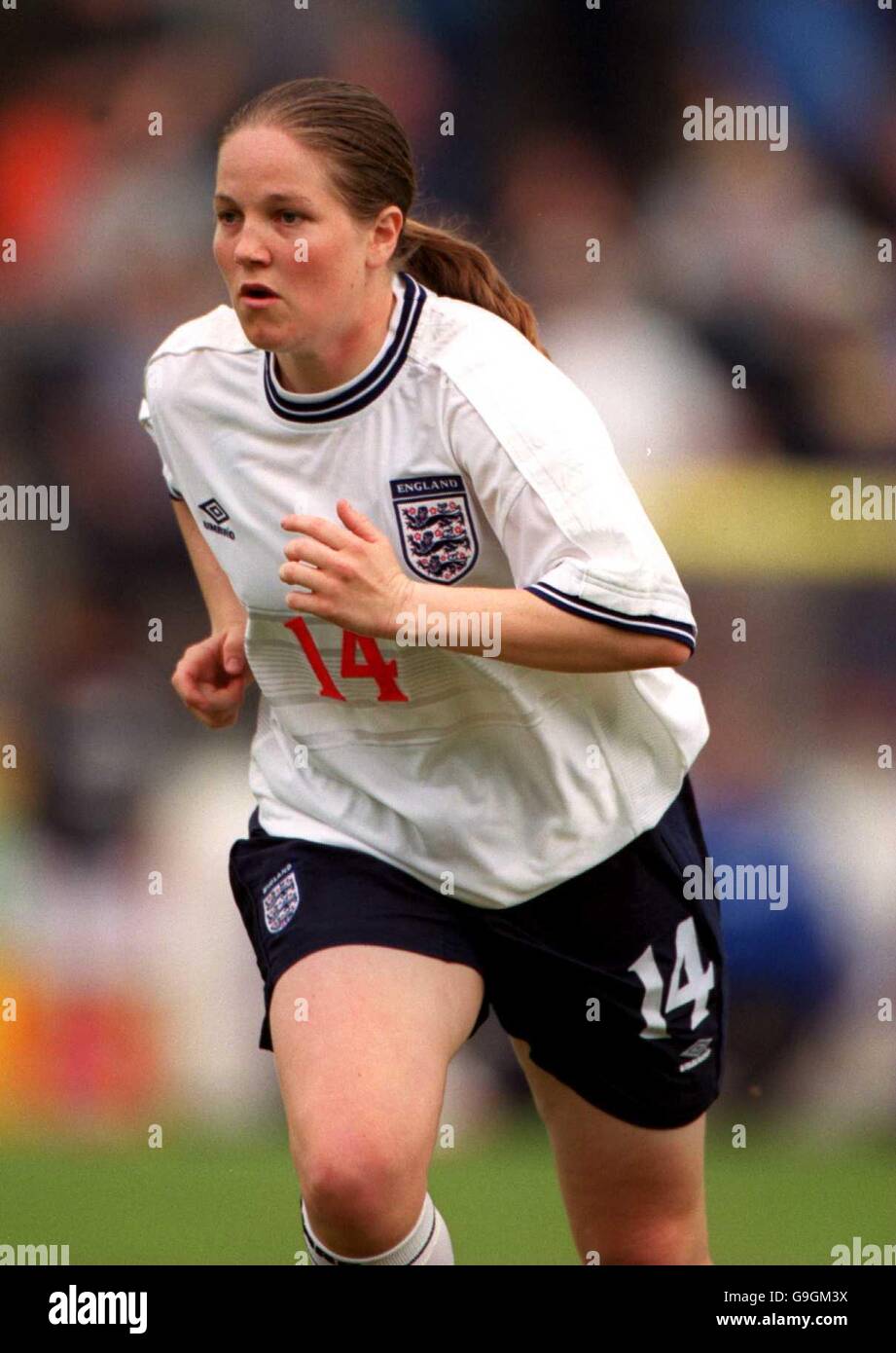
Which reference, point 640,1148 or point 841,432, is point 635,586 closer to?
point 640,1148

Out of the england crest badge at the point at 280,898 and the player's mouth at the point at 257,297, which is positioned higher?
the player's mouth at the point at 257,297

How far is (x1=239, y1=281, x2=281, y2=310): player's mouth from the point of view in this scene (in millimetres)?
2248

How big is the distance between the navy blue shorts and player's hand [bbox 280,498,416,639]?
1.39ft

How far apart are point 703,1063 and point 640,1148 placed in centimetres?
15

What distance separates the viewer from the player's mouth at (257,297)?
2.25 meters

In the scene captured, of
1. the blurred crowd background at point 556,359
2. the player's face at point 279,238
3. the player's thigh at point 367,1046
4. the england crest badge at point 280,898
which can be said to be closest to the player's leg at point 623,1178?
the player's thigh at point 367,1046

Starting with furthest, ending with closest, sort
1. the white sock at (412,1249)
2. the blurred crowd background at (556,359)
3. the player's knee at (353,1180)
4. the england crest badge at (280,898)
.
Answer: the blurred crowd background at (556,359)
the england crest badge at (280,898)
the white sock at (412,1249)
the player's knee at (353,1180)

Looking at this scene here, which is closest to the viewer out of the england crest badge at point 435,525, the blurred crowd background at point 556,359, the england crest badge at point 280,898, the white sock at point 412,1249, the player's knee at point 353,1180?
the player's knee at point 353,1180

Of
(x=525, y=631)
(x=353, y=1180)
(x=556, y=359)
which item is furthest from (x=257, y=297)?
(x=556, y=359)

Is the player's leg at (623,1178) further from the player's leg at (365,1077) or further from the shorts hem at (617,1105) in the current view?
the player's leg at (365,1077)

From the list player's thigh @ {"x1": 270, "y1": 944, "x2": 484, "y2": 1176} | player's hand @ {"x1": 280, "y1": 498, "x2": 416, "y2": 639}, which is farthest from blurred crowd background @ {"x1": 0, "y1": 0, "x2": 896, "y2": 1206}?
player's hand @ {"x1": 280, "y1": 498, "x2": 416, "y2": 639}

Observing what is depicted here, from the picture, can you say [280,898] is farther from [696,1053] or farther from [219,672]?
[696,1053]

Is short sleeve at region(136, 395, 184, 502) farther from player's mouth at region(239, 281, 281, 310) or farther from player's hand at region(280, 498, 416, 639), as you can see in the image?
player's hand at region(280, 498, 416, 639)

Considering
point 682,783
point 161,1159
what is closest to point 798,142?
point 682,783
